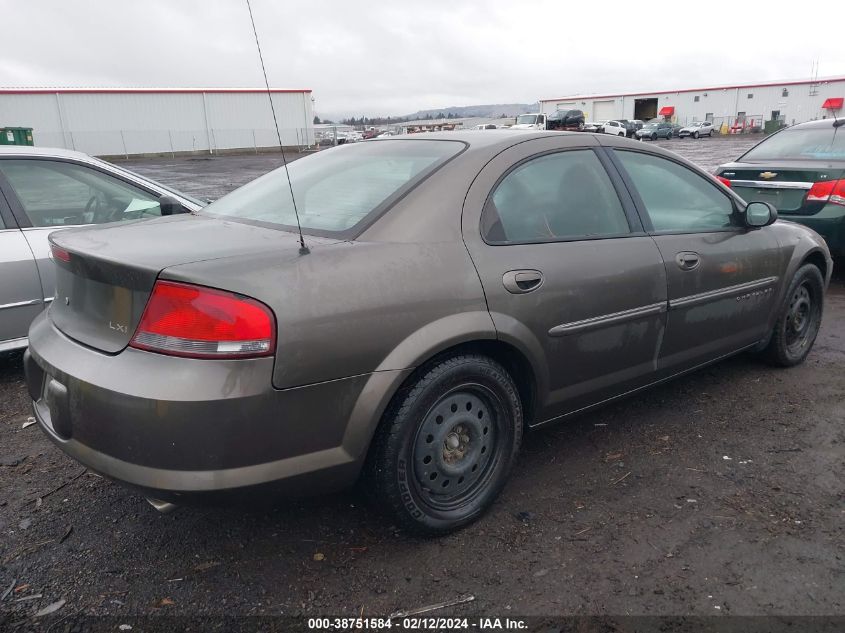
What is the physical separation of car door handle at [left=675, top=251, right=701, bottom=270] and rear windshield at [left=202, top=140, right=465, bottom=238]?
1.24m

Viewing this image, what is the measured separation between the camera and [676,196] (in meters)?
3.56

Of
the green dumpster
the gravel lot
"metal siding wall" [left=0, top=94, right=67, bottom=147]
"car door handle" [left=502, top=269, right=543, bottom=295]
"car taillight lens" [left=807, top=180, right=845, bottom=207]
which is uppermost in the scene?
"metal siding wall" [left=0, top=94, right=67, bottom=147]

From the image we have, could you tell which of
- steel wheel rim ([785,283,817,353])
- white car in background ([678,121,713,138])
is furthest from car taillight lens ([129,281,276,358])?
white car in background ([678,121,713,138])

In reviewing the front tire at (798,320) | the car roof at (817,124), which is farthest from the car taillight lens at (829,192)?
the front tire at (798,320)

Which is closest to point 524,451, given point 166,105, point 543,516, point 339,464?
point 543,516

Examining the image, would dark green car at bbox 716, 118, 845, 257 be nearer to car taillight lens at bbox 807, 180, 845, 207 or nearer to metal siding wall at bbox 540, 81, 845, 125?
car taillight lens at bbox 807, 180, 845, 207

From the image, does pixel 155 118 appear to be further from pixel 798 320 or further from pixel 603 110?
pixel 603 110

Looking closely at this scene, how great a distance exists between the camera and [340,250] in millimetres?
2330

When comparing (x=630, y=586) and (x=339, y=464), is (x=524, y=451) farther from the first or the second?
(x=339, y=464)

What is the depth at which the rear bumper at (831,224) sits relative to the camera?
599 cm

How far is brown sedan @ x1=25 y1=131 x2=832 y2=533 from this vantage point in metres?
2.06

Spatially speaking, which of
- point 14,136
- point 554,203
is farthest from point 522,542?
point 14,136

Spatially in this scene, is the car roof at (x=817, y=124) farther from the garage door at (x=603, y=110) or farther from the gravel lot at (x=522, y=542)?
the garage door at (x=603, y=110)

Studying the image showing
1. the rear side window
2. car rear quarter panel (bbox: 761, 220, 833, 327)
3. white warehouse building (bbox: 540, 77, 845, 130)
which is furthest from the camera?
white warehouse building (bbox: 540, 77, 845, 130)
